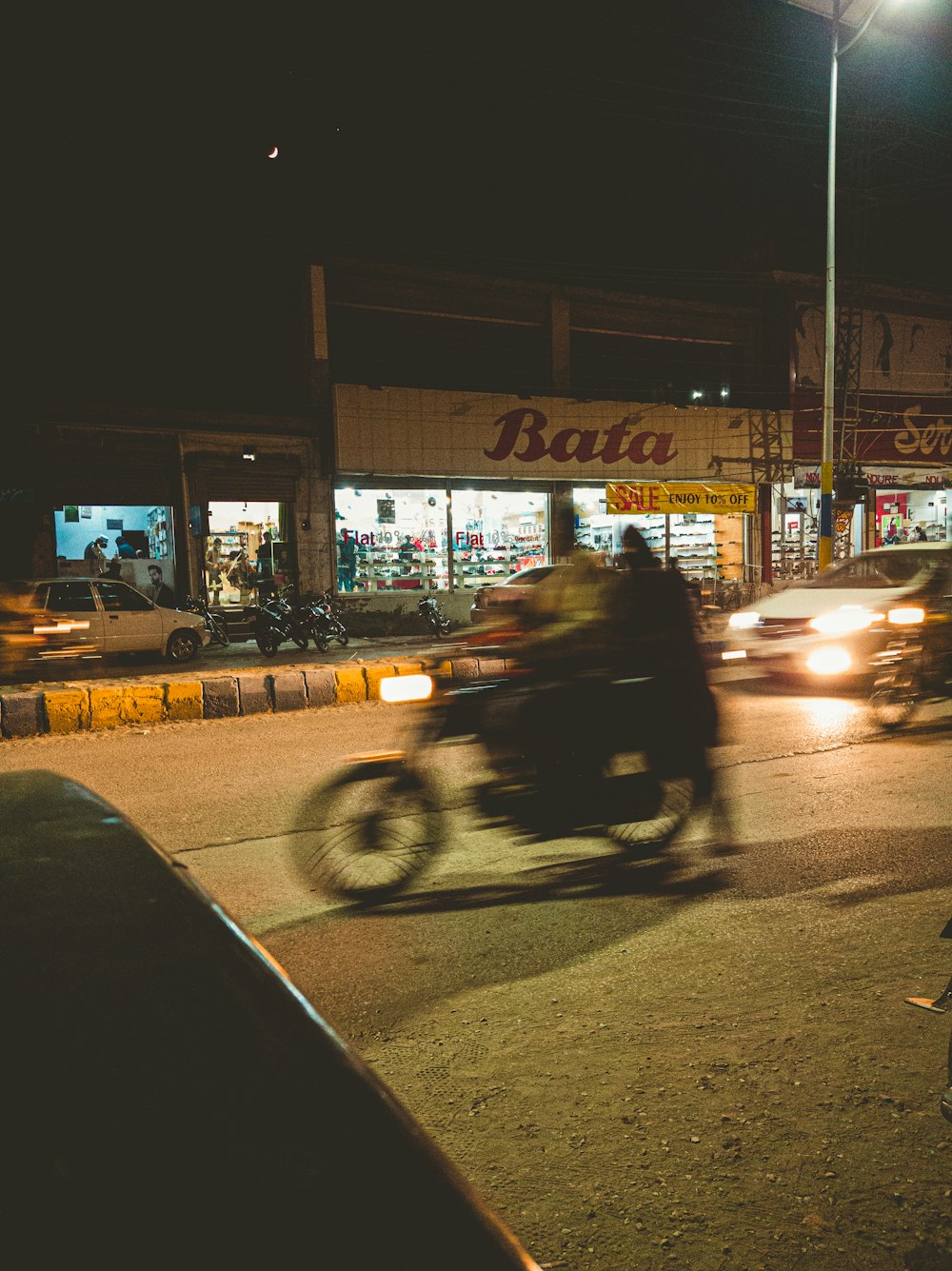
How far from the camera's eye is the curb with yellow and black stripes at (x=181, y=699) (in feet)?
29.8

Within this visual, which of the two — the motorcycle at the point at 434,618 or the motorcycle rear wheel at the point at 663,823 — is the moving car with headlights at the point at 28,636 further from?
the motorcycle rear wheel at the point at 663,823

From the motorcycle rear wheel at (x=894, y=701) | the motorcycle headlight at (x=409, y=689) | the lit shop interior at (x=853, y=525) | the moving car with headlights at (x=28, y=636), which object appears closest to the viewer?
the motorcycle headlight at (x=409, y=689)

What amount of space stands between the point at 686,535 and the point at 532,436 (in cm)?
552

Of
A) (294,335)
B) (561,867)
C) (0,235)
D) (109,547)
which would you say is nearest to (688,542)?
(294,335)

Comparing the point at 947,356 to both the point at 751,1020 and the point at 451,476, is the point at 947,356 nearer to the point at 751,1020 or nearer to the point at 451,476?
the point at 451,476

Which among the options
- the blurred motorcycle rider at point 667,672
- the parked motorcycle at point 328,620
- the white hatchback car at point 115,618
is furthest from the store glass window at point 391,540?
the blurred motorcycle rider at point 667,672

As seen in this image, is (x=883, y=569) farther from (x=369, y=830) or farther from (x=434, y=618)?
(x=434, y=618)

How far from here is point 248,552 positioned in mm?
19625

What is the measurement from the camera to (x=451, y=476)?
21391mm

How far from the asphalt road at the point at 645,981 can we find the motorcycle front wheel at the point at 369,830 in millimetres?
113

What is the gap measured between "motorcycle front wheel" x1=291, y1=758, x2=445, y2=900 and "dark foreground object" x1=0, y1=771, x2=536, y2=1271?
9.52ft

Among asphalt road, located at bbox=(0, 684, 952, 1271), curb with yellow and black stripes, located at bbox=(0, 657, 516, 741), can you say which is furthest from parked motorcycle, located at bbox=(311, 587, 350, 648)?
asphalt road, located at bbox=(0, 684, 952, 1271)

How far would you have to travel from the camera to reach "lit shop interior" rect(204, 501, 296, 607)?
63.1ft

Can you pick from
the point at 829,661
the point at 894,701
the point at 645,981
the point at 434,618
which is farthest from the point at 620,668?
the point at 434,618
